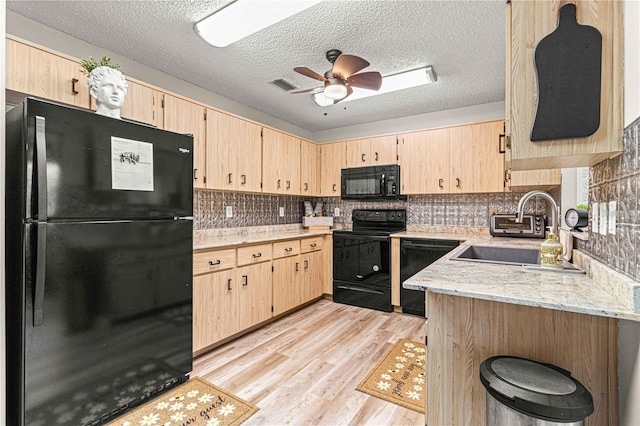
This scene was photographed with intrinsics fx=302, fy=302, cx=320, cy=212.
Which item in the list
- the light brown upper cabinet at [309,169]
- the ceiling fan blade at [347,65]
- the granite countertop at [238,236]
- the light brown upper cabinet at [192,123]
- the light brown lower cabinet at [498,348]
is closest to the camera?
the light brown lower cabinet at [498,348]

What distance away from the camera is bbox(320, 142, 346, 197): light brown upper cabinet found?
4.32 meters

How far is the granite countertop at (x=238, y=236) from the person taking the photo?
2689mm

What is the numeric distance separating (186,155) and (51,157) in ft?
2.31

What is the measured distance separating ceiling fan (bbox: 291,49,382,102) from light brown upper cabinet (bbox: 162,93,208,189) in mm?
1024

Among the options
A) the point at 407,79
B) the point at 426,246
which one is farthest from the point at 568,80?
the point at 426,246

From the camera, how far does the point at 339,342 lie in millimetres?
2756

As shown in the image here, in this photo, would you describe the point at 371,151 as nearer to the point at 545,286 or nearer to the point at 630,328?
the point at 545,286

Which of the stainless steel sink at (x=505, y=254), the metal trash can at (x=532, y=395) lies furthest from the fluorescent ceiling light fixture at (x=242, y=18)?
the metal trash can at (x=532, y=395)

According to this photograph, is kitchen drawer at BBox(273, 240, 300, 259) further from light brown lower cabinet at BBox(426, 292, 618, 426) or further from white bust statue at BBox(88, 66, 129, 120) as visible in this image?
light brown lower cabinet at BBox(426, 292, 618, 426)

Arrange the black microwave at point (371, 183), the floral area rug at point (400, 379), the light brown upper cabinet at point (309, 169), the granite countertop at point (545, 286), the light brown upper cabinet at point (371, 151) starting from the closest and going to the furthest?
the granite countertop at point (545, 286) → the floral area rug at point (400, 379) → the black microwave at point (371, 183) → the light brown upper cabinet at point (371, 151) → the light brown upper cabinet at point (309, 169)

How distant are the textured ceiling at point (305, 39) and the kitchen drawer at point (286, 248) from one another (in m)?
1.68

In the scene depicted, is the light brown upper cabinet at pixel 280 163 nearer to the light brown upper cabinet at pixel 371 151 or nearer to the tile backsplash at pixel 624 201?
the light brown upper cabinet at pixel 371 151

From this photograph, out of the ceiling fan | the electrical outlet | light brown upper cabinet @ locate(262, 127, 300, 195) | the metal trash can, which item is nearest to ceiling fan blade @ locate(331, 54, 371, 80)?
the ceiling fan

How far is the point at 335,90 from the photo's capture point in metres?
2.45
